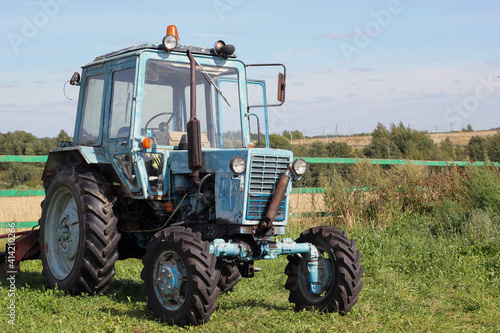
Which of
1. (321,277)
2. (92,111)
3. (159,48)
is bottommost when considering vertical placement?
(321,277)

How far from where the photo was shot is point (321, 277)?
6043mm

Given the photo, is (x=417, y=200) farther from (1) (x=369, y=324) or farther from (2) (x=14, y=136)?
(2) (x=14, y=136)

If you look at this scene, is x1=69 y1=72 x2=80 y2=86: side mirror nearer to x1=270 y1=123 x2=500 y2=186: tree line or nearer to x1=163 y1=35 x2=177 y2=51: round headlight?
x1=163 y1=35 x2=177 y2=51: round headlight

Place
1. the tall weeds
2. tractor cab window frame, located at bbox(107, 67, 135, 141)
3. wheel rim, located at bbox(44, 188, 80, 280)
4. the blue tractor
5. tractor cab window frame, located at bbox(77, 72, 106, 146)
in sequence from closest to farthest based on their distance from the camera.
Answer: the blue tractor → tractor cab window frame, located at bbox(107, 67, 135, 141) → wheel rim, located at bbox(44, 188, 80, 280) → tractor cab window frame, located at bbox(77, 72, 106, 146) → the tall weeds

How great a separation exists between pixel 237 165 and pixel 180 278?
123 centimetres

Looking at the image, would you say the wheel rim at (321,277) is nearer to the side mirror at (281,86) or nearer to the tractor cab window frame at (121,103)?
the side mirror at (281,86)

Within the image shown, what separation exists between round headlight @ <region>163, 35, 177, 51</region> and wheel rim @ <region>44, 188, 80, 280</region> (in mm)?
2157

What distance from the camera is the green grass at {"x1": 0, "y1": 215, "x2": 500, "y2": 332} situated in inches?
213

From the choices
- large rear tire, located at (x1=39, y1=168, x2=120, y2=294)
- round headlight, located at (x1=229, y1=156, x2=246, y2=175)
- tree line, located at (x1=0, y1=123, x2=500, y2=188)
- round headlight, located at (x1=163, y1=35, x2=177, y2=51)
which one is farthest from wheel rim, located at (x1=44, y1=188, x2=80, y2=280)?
tree line, located at (x1=0, y1=123, x2=500, y2=188)

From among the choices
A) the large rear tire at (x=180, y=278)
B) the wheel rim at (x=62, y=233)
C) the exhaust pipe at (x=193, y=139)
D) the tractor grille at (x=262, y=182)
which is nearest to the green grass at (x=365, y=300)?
the large rear tire at (x=180, y=278)

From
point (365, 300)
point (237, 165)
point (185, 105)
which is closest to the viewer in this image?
point (237, 165)

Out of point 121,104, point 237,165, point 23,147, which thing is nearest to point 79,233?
point 121,104

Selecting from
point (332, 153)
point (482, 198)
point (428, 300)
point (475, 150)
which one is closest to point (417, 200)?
point (482, 198)

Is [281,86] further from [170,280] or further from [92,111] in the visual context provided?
[170,280]
